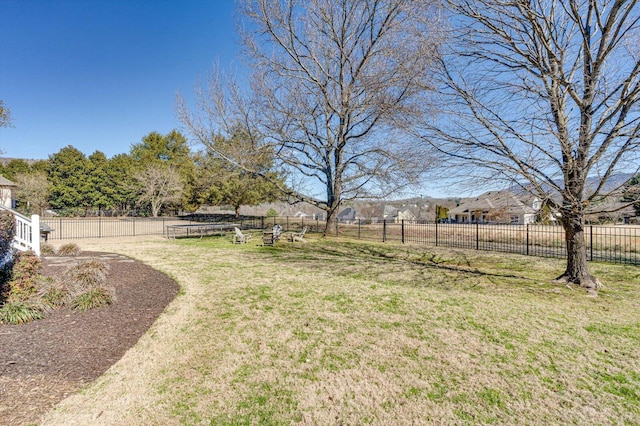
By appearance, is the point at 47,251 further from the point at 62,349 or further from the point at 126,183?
the point at 126,183

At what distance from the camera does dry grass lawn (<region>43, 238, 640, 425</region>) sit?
242 centimetres

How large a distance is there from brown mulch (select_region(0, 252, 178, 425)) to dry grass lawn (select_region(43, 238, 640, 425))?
20 cm

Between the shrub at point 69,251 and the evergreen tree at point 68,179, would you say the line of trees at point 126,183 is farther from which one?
the shrub at point 69,251

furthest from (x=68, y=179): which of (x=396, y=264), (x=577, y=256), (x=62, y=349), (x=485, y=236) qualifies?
(x=577, y=256)

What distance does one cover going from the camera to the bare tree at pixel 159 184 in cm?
3169

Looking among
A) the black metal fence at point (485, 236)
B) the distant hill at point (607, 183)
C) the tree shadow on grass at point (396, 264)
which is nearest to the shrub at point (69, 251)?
the black metal fence at point (485, 236)

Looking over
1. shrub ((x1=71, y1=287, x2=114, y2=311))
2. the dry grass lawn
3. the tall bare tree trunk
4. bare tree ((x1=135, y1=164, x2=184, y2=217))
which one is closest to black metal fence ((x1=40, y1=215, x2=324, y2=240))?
bare tree ((x1=135, y1=164, x2=184, y2=217))

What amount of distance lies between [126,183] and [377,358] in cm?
4245

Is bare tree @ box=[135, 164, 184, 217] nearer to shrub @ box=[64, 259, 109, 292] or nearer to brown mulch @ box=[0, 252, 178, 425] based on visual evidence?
shrub @ box=[64, 259, 109, 292]

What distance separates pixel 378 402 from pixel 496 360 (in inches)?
60.0

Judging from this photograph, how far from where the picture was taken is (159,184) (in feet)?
105

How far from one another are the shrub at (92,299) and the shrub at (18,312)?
414 millimetres

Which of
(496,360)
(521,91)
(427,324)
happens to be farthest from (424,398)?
(521,91)

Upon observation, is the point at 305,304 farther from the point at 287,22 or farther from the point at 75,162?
the point at 75,162
